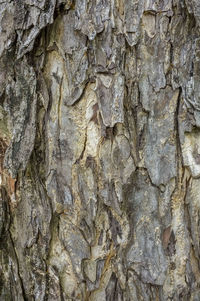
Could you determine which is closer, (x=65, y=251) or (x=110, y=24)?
(x=110, y=24)

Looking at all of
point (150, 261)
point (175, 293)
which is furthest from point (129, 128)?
point (175, 293)

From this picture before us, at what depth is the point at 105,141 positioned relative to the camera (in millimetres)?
1202

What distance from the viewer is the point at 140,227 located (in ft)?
4.03

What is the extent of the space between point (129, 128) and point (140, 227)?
12.1 inches

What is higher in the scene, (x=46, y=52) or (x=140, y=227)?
(x=46, y=52)

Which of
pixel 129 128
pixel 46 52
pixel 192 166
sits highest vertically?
pixel 46 52

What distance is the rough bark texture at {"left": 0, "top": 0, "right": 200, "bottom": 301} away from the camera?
3.81 ft

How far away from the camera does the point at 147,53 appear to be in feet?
3.84

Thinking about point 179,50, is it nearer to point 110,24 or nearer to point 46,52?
point 110,24

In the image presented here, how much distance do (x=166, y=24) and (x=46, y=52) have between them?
367 millimetres

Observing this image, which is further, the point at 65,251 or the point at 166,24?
the point at 65,251

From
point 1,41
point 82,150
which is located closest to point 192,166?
point 82,150

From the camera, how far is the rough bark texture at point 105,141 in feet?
3.81

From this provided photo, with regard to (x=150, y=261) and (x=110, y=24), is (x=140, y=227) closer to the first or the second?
(x=150, y=261)
